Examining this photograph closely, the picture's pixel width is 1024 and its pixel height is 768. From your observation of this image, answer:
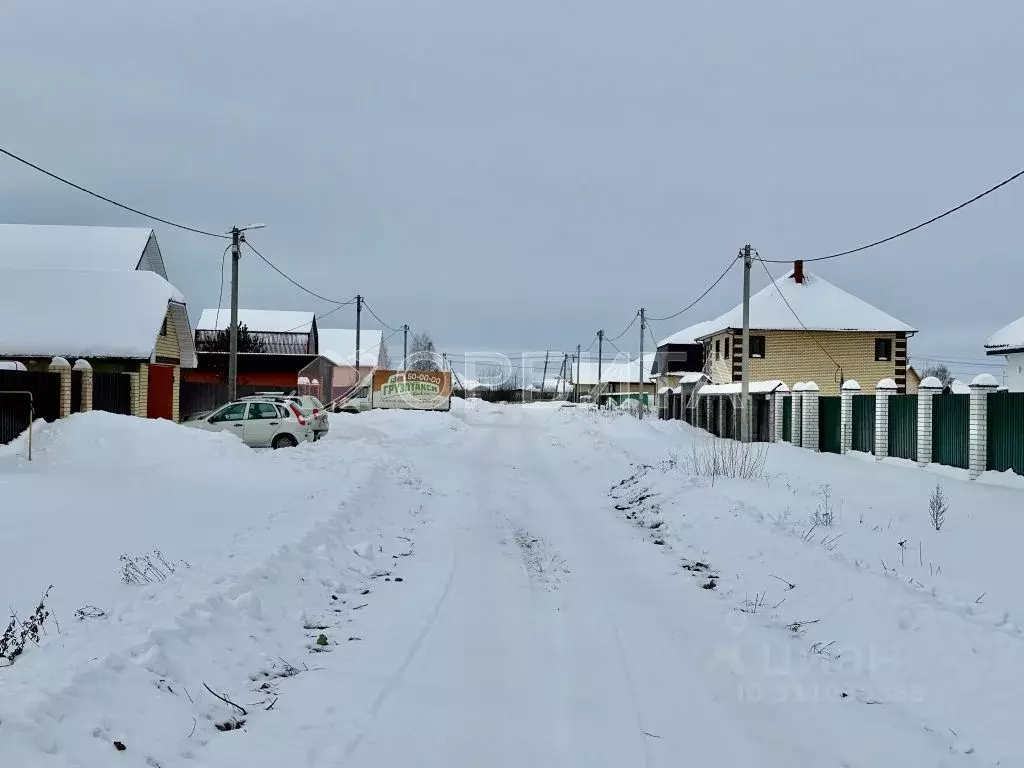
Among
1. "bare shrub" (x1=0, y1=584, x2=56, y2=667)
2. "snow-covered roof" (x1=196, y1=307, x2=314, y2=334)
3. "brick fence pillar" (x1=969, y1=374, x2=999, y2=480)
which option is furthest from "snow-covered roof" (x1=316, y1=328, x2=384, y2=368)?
"bare shrub" (x1=0, y1=584, x2=56, y2=667)

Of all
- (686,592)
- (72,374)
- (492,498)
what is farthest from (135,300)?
(686,592)

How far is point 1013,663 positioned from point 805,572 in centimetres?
257

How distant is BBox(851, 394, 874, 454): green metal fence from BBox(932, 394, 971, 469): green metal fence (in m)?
3.19

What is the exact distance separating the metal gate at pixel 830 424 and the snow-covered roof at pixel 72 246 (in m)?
29.6

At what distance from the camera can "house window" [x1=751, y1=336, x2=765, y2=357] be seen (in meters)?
41.8

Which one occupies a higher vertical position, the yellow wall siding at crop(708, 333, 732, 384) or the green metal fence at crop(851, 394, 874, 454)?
the yellow wall siding at crop(708, 333, 732, 384)

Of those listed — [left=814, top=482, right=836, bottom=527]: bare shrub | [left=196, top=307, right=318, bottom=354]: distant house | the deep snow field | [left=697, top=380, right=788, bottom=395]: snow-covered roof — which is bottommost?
the deep snow field

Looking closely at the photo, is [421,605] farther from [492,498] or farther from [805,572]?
[492,498]

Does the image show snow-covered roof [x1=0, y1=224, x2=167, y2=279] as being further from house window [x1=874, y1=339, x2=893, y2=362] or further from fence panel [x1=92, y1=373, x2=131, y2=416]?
house window [x1=874, y1=339, x2=893, y2=362]

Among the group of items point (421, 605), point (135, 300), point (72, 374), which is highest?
point (135, 300)

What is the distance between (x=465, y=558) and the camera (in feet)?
28.4

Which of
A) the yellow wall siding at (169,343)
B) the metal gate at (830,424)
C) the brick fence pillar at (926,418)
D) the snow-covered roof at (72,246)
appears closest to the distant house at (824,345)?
the metal gate at (830,424)

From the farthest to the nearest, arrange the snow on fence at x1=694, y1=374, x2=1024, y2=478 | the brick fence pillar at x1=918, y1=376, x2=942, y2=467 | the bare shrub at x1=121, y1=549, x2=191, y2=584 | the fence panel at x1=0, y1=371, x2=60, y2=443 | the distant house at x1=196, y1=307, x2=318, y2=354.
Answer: the distant house at x1=196, y1=307, x2=318, y2=354 → the brick fence pillar at x1=918, y1=376, x2=942, y2=467 → the snow on fence at x1=694, y1=374, x2=1024, y2=478 → the fence panel at x1=0, y1=371, x2=60, y2=443 → the bare shrub at x1=121, y1=549, x2=191, y2=584

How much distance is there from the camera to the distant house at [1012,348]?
32.4 meters
